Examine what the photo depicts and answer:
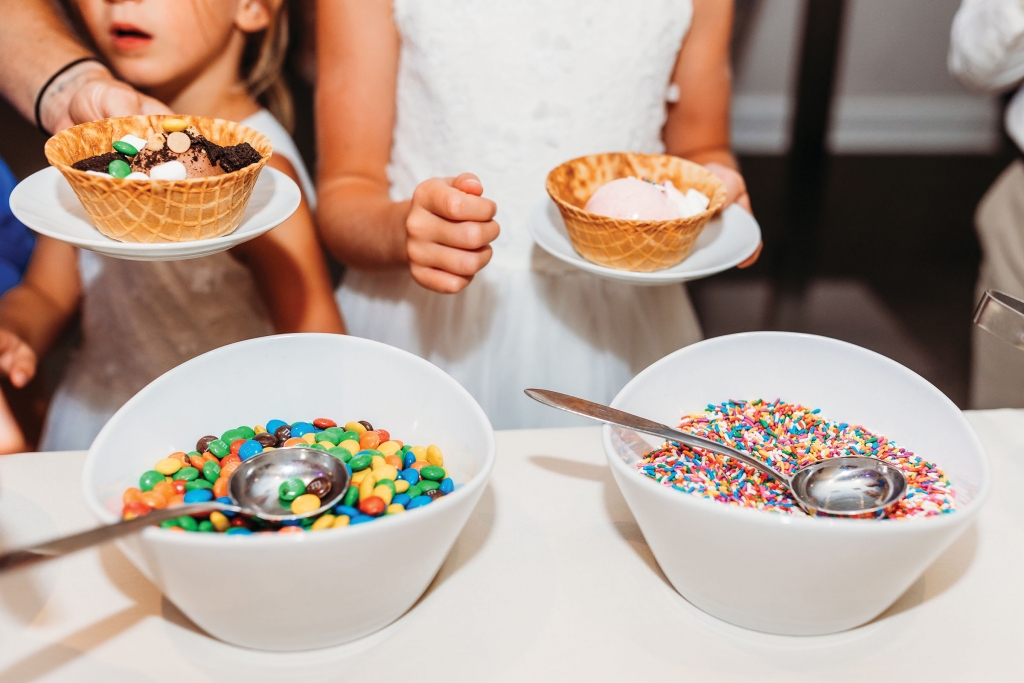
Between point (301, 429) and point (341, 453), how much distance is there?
72 millimetres

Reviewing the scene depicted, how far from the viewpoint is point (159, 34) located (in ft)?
3.48

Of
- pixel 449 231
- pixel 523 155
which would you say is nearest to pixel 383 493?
pixel 449 231

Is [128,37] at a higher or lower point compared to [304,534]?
higher

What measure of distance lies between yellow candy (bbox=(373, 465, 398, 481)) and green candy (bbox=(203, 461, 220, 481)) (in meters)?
0.14

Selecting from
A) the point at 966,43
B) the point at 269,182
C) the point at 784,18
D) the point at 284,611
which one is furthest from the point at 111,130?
the point at 784,18

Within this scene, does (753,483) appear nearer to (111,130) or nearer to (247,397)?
(247,397)

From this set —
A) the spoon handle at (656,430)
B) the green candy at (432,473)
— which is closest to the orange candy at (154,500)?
the green candy at (432,473)

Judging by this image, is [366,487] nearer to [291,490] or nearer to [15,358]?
[291,490]

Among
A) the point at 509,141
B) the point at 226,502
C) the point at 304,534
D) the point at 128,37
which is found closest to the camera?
the point at 304,534

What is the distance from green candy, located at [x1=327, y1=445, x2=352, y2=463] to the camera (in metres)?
0.68

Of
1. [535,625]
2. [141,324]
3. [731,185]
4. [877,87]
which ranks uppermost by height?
[731,185]

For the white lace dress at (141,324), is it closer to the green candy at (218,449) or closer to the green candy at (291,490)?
the green candy at (218,449)

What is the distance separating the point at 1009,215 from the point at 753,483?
1219 mm

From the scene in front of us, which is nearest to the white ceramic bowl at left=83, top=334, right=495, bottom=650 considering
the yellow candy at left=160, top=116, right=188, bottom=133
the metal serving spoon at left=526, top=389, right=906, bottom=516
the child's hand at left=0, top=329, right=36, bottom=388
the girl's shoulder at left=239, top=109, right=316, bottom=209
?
the metal serving spoon at left=526, top=389, right=906, bottom=516
